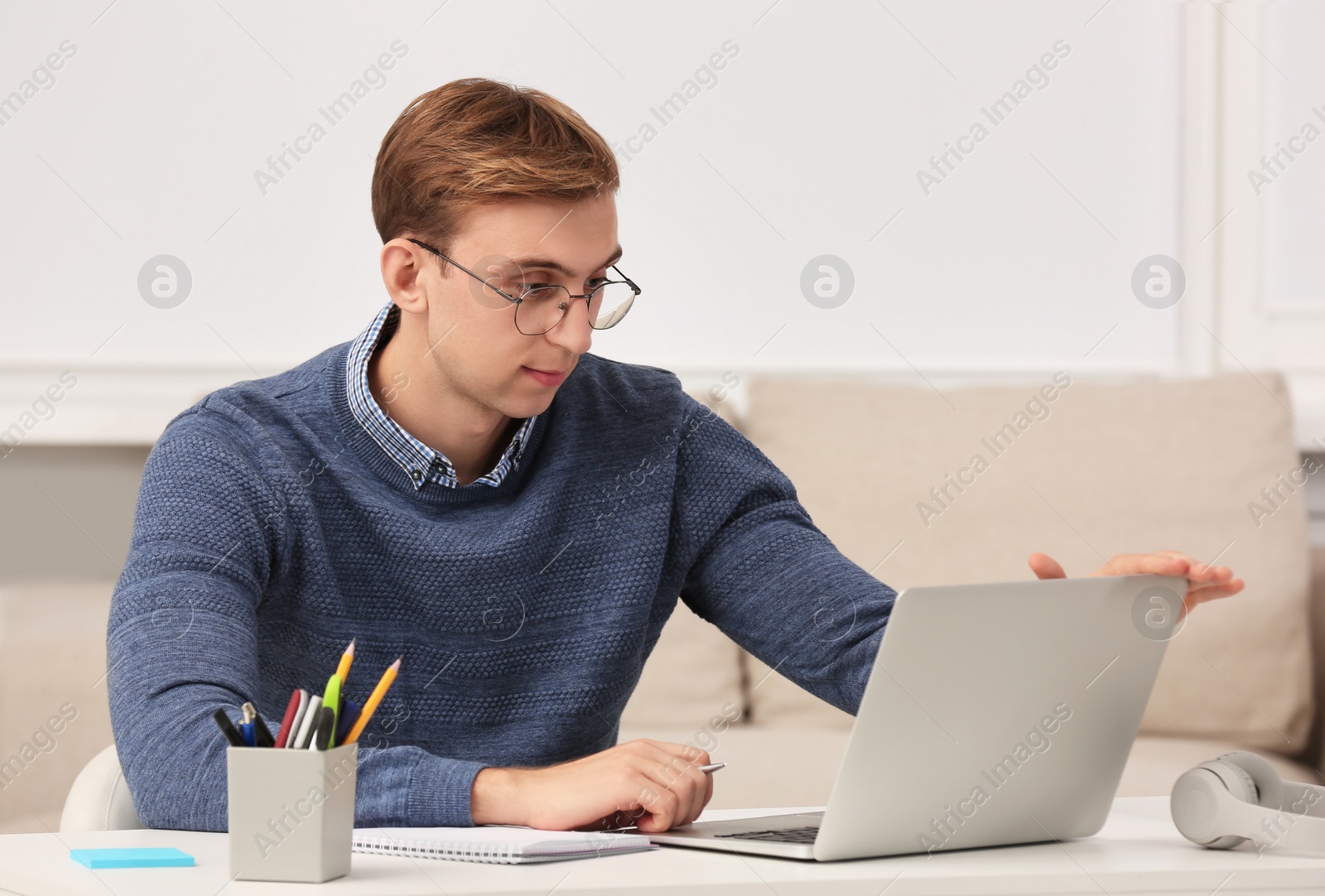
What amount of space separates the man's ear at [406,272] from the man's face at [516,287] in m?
0.02

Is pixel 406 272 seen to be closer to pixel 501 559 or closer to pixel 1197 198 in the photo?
pixel 501 559

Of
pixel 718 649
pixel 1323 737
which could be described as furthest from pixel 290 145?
pixel 1323 737

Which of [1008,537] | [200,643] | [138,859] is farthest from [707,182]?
[138,859]

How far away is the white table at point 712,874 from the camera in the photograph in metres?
0.68

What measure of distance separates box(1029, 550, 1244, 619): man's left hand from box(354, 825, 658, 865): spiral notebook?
1.19 feet

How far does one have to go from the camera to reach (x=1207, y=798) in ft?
2.81

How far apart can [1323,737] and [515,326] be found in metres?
1.51

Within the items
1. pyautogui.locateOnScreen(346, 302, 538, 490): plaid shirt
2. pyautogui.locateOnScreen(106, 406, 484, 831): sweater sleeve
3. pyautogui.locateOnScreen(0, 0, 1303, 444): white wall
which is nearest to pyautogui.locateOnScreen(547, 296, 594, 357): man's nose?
pyautogui.locateOnScreen(346, 302, 538, 490): plaid shirt

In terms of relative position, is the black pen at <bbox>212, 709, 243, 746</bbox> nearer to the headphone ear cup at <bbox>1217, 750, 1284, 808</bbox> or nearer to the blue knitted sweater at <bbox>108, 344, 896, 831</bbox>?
the blue knitted sweater at <bbox>108, 344, 896, 831</bbox>

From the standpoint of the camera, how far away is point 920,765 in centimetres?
78

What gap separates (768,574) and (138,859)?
662 millimetres

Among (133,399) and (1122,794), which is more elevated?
(133,399)

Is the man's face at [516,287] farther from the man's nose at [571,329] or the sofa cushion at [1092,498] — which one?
the sofa cushion at [1092,498]

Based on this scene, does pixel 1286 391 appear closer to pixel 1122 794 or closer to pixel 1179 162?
pixel 1179 162
